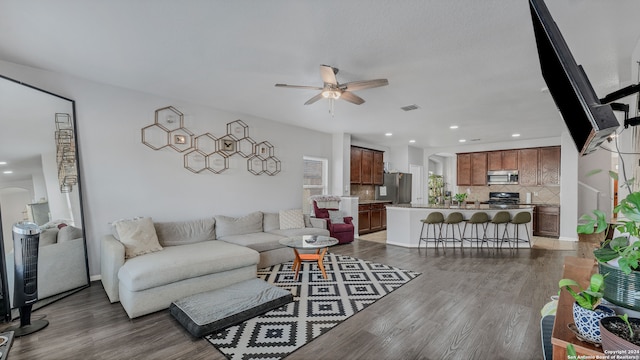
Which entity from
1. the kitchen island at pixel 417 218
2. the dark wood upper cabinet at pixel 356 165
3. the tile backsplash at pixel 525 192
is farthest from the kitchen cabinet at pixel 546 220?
the dark wood upper cabinet at pixel 356 165

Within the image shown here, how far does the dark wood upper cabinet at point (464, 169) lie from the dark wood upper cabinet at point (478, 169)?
0.11m

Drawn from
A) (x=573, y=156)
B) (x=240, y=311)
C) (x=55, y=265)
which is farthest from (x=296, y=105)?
(x=573, y=156)

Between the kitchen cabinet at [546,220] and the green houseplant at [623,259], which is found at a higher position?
the green houseplant at [623,259]

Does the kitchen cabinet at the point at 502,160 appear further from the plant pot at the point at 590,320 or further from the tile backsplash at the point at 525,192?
the plant pot at the point at 590,320

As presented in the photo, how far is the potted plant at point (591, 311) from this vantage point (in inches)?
37.7

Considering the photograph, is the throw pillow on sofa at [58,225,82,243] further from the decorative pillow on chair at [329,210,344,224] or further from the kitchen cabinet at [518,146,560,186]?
the kitchen cabinet at [518,146,560,186]

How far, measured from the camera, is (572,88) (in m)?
1.16

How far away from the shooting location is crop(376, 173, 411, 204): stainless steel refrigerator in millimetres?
8492

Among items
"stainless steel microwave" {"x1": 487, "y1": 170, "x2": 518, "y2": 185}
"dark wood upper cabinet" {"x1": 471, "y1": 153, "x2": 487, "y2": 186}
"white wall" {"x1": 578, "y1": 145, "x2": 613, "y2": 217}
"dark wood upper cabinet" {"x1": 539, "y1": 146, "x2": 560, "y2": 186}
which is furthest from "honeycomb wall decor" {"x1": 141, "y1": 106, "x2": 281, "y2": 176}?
"white wall" {"x1": 578, "y1": 145, "x2": 613, "y2": 217}

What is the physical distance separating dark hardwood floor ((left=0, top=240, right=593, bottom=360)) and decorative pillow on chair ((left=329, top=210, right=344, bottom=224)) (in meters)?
2.61

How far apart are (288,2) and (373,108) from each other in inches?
115

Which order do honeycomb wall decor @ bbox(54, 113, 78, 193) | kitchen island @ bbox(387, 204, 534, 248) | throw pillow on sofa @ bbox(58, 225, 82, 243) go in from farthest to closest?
1. kitchen island @ bbox(387, 204, 534, 248)
2. honeycomb wall decor @ bbox(54, 113, 78, 193)
3. throw pillow on sofa @ bbox(58, 225, 82, 243)

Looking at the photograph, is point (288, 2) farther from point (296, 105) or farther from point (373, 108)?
point (373, 108)

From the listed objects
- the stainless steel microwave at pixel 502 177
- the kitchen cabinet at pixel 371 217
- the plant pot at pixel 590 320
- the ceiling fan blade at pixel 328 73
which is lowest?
the kitchen cabinet at pixel 371 217
